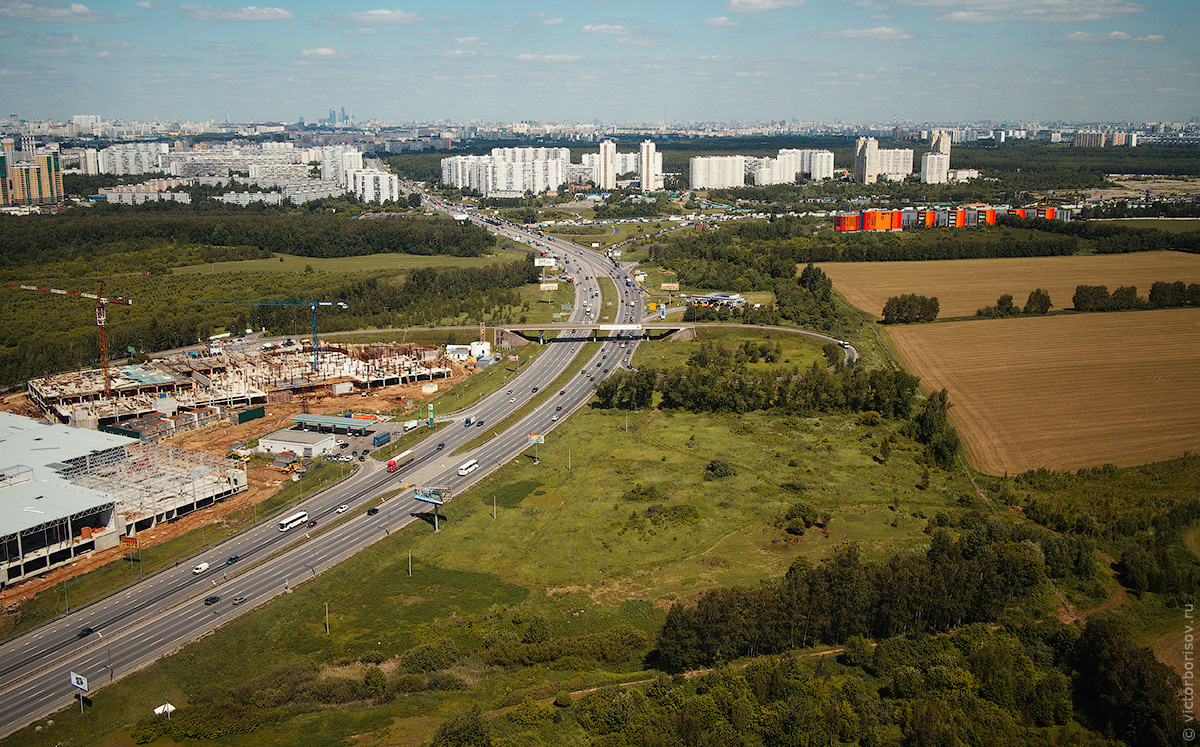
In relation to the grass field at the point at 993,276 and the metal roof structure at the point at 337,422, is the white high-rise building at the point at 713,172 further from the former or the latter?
the metal roof structure at the point at 337,422

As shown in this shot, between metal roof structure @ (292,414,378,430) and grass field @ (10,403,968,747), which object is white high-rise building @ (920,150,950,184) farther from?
metal roof structure @ (292,414,378,430)

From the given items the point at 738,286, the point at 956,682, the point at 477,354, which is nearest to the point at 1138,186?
the point at 738,286

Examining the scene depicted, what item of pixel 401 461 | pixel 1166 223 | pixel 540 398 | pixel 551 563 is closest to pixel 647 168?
pixel 1166 223

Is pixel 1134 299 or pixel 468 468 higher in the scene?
pixel 1134 299

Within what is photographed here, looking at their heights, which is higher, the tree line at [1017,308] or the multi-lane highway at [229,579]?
the tree line at [1017,308]

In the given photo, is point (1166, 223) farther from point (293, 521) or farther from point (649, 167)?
point (293, 521)

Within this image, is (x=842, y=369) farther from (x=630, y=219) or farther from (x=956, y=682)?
(x=630, y=219)

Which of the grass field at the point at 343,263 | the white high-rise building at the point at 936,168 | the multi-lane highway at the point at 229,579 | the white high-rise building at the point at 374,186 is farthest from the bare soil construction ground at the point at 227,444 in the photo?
the white high-rise building at the point at 936,168
